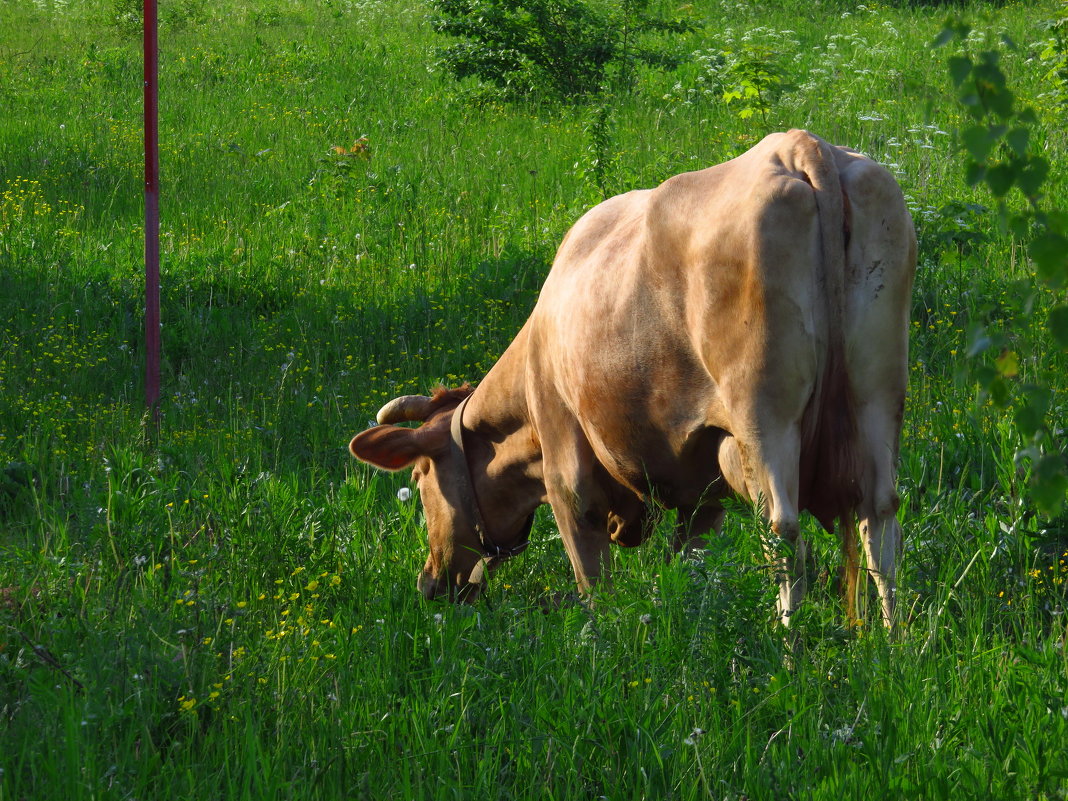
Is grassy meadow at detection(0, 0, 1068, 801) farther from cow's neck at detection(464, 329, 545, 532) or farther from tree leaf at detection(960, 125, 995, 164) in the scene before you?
cow's neck at detection(464, 329, 545, 532)

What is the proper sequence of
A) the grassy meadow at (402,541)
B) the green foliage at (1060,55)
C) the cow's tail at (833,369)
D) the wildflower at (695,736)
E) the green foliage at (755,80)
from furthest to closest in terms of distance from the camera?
the green foliage at (755,80) → the green foliage at (1060,55) → the cow's tail at (833,369) → the grassy meadow at (402,541) → the wildflower at (695,736)

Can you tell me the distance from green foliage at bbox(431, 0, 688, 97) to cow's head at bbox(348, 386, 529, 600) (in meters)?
8.25

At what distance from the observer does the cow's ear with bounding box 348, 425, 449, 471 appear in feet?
15.8

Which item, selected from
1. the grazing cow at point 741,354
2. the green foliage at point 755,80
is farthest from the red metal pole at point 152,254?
the green foliage at point 755,80

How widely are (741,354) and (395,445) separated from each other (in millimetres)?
1976

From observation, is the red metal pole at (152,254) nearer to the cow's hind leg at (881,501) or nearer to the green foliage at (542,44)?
the cow's hind leg at (881,501)

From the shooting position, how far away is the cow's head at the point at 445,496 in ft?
15.6

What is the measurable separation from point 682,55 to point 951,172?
5520mm

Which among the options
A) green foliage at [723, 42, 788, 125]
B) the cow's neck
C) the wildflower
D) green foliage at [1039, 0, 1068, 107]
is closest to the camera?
the wildflower

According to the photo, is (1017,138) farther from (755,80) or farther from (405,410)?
(755,80)

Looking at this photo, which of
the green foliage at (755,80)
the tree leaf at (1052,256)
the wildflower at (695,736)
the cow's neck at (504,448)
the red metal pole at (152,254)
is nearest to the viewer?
the tree leaf at (1052,256)

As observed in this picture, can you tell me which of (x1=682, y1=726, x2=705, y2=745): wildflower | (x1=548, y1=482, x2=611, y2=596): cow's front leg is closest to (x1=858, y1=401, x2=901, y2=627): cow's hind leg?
(x1=682, y1=726, x2=705, y2=745): wildflower

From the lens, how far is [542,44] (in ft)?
40.6

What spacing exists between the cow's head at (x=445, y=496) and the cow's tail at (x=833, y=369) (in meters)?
1.66
